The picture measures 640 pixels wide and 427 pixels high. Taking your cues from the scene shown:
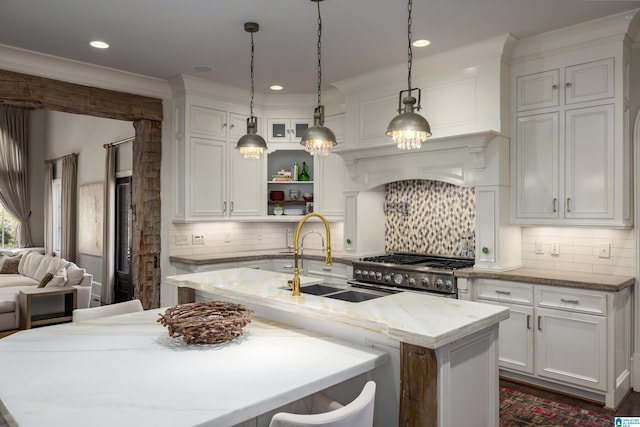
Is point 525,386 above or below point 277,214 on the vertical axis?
below

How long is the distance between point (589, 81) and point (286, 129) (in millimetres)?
3315

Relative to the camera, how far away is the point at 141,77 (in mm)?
4875

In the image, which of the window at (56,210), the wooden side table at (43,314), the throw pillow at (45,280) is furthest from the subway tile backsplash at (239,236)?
the window at (56,210)

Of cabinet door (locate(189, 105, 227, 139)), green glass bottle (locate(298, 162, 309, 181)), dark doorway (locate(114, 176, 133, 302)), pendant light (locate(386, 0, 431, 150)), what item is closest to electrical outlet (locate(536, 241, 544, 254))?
pendant light (locate(386, 0, 431, 150))

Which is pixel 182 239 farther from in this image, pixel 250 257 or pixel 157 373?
pixel 157 373

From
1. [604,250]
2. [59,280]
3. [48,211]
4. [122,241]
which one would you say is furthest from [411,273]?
[48,211]

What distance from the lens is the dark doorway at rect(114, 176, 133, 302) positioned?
20.9ft

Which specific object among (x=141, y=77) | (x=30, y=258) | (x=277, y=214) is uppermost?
(x=141, y=77)

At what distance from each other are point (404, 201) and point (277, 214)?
1.67 metres

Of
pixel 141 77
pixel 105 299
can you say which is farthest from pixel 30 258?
pixel 141 77

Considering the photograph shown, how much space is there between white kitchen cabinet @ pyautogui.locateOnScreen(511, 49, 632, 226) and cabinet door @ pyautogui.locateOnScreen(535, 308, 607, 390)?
0.76m

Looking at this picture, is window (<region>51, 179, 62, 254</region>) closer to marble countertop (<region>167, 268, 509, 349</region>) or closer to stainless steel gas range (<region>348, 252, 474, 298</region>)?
stainless steel gas range (<region>348, 252, 474, 298</region>)

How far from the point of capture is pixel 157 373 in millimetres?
1709

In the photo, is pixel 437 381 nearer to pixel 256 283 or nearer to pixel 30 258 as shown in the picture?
pixel 256 283
